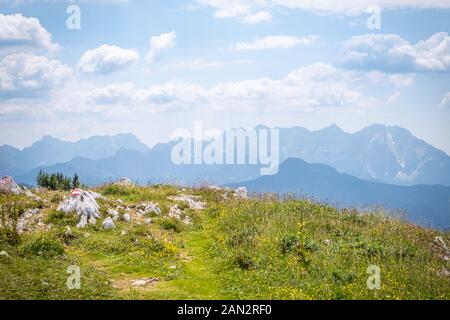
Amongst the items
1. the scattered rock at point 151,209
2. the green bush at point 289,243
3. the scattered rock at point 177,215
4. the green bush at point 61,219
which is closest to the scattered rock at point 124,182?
the scattered rock at point 151,209

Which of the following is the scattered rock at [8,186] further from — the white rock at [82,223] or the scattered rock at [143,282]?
the scattered rock at [143,282]

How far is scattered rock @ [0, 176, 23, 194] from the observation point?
86.4ft

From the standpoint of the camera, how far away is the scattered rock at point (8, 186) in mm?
26328

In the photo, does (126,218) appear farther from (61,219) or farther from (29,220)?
(29,220)

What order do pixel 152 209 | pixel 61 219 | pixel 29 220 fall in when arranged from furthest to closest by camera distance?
1. pixel 152 209
2. pixel 29 220
3. pixel 61 219

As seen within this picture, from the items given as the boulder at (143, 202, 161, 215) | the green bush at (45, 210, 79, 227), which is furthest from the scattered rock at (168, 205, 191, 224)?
the green bush at (45, 210, 79, 227)

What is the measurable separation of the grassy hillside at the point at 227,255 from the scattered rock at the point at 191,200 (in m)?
2.70

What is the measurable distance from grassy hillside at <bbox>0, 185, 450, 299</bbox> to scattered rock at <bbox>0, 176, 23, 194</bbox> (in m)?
0.95

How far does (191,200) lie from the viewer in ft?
101

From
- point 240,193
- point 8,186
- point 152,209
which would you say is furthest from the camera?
point 240,193

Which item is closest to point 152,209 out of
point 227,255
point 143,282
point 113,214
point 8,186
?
point 113,214

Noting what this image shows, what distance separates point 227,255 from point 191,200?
41.1 ft

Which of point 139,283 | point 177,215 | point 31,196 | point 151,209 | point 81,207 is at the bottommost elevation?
point 139,283
